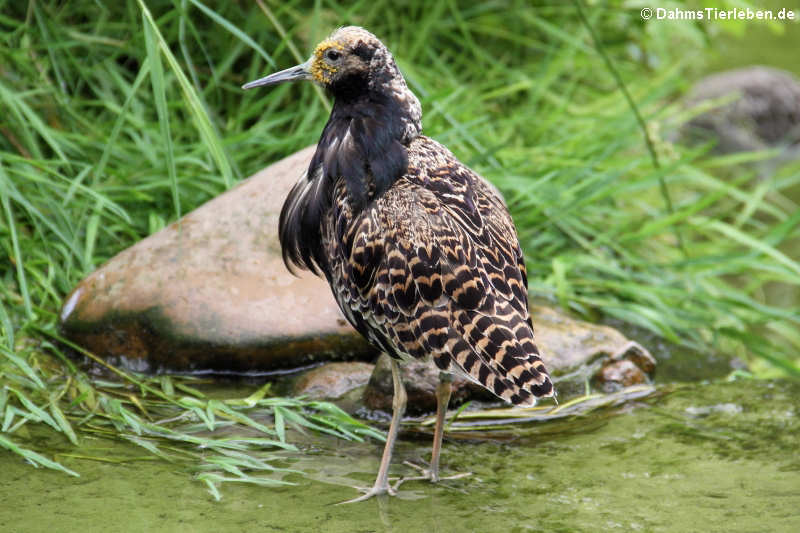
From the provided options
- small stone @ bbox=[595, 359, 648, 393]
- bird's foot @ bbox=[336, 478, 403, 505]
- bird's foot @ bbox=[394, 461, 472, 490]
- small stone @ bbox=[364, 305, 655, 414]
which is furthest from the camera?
small stone @ bbox=[595, 359, 648, 393]

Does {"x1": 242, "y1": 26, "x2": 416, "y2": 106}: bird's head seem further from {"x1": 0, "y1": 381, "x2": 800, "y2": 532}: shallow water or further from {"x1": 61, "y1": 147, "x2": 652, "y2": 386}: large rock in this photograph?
{"x1": 0, "y1": 381, "x2": 800, "y2": 532}: shallow water

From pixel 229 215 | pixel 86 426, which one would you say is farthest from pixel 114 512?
pixel 229 215

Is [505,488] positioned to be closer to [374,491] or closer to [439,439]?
[439,439]

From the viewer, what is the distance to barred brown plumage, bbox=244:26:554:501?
353 centimetres

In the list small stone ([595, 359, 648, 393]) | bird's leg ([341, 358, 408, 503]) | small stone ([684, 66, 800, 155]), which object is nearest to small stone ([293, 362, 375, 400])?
bird's leg ([341, 358, 408, 503])

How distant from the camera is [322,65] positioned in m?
3.93

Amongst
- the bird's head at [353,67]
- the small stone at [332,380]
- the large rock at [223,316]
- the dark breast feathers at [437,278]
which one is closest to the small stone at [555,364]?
the large rock at [223,316]

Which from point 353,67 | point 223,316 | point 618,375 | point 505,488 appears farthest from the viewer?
point 618,375

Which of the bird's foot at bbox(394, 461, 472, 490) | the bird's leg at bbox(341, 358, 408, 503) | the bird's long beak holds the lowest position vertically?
the bird's foot at bbox(394, 461, 472, 490)

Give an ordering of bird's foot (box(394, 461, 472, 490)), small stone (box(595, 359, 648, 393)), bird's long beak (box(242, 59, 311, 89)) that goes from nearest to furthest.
A: bird's foot (box(394, 461, 472, 490)), bird's long beak (box(242, 59, 311, 89)), small stone (box(595, 359, 648, 393))

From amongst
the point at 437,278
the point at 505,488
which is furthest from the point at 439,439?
the point at 437,278

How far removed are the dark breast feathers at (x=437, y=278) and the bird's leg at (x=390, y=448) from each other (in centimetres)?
26

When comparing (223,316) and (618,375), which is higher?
(223,316)

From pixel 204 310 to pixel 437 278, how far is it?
1535 mm
